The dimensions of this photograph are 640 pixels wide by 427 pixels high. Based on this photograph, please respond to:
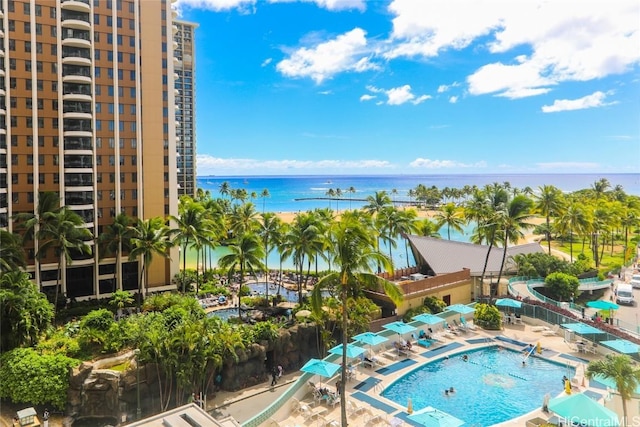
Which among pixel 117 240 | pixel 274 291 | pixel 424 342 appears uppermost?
pixel 117 240

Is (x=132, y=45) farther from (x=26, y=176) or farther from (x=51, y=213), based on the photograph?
(x=51, y=213)

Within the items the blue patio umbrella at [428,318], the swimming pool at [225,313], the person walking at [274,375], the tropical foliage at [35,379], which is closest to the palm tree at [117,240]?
the swimming pool at [225,313]

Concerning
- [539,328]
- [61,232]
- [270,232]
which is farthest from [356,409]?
[61,232]

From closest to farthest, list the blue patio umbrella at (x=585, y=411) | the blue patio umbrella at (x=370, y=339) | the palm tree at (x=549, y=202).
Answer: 1. the blue patio umbrella at (x=585, y=411)
2. the blue patio umbrella at (x=370, y=339)
3. the palm tree at (x=549, y=202)

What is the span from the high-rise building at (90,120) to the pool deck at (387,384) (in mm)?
22037

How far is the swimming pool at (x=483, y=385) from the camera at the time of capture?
2272 centimetres

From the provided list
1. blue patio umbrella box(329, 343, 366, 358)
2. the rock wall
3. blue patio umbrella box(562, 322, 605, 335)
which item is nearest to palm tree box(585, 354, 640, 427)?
blue patio umbrella box(329, 343, 366, 358)

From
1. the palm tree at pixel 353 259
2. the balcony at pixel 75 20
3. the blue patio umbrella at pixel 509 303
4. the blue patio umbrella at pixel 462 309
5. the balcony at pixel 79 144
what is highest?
the balcony at pixel 75 20

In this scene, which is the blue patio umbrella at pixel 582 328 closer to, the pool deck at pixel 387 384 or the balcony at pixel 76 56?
the pool deck at pixel 387 384

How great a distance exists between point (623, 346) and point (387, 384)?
1541cm

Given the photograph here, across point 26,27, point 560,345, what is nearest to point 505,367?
point 560,345

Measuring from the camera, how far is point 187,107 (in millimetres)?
111500

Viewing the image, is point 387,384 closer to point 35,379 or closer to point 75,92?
point 35,379

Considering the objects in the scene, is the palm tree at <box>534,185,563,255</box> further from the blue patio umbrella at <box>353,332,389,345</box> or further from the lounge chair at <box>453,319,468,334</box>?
the blue patio umbrella at <box>353,332,389,345</box>
